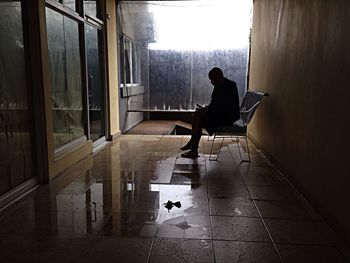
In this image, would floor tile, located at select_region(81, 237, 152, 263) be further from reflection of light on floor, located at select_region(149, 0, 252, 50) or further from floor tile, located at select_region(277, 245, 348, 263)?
reflection of light on floor, located at select_region(149, 0, 252, 50)

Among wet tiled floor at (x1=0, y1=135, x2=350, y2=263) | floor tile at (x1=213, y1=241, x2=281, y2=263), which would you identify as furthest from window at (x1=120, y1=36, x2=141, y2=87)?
floor tile at (x1=213, y1=241, x2=281, y2=263)

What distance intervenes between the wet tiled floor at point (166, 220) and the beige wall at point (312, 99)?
0.71 ft

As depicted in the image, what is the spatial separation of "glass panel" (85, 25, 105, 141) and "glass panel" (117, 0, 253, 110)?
1.11 metres

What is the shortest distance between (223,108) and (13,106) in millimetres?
2321

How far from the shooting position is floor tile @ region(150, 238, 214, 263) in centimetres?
169

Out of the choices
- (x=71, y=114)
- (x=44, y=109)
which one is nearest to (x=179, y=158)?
(x=71, y=114)

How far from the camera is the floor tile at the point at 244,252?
1695 mm

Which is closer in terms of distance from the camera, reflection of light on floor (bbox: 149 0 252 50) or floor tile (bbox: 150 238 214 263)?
floor tile (bbox: 150 238 214 263)

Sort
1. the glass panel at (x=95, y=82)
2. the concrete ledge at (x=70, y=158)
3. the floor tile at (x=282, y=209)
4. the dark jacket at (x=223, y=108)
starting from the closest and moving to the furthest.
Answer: the floor tile at (x=282, y=209), the concrete ledge at (x=70, y=158), the dark jacket at (x=223, y=108), the glass panel at (x=95, y=82)

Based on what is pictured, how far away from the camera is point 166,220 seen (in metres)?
2.15

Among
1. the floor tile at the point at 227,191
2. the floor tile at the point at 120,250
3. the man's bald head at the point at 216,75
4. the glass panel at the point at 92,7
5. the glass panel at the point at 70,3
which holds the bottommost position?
the floor tile at the point at 227,191

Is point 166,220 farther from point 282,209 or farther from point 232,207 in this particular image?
point 282,209

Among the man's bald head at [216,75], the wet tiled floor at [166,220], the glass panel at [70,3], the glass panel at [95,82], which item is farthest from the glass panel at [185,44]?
the wet tiled floor at [166,220]

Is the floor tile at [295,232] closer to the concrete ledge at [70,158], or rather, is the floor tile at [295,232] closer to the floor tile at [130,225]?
the floor tile at [130,225]
